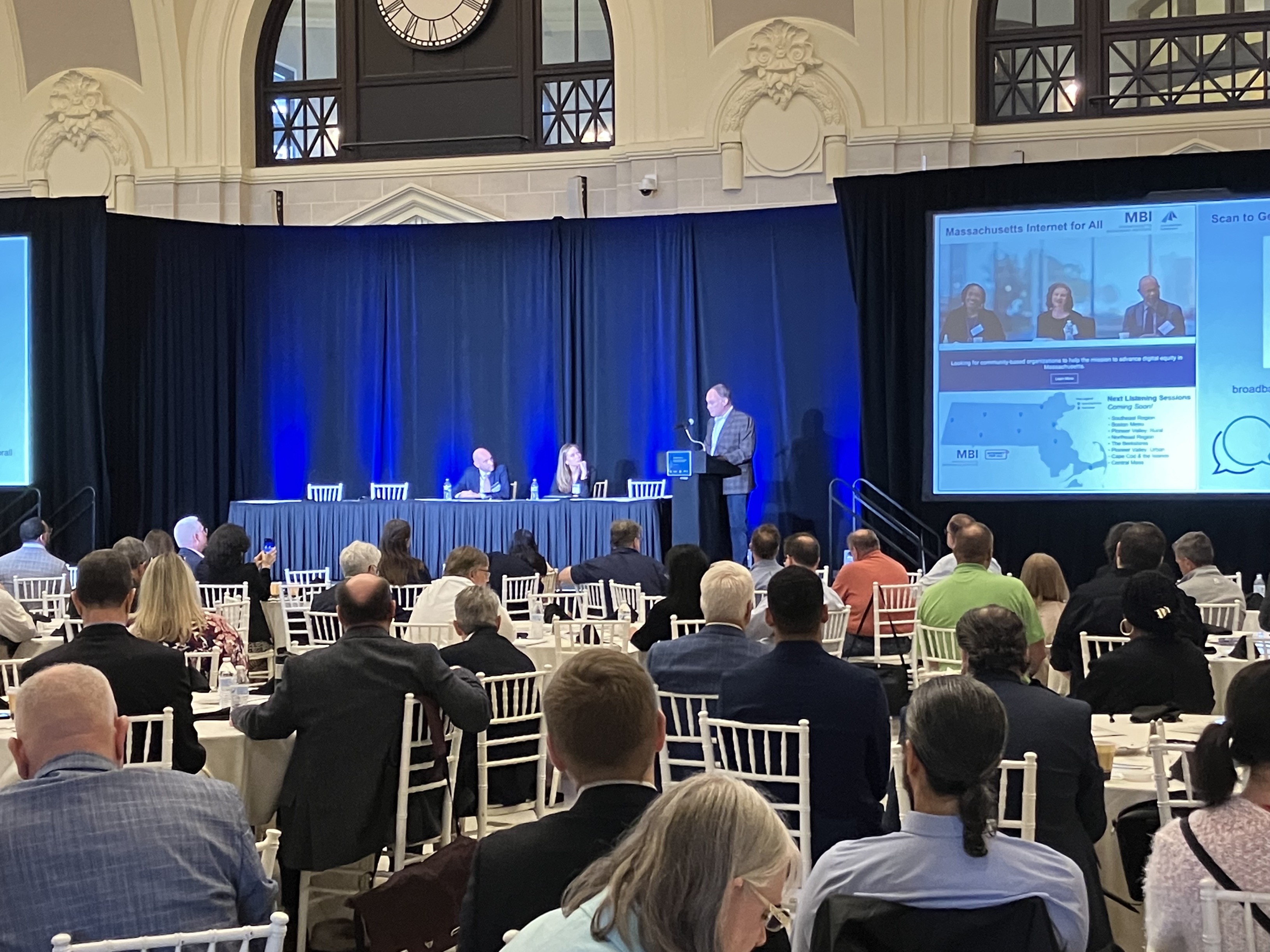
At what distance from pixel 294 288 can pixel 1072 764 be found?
39.8ft

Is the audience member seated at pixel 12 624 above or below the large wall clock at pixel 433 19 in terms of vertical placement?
below

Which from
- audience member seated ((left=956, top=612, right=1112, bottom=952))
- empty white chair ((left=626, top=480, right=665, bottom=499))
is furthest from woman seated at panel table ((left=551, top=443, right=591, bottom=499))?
audience member seated ((left=956, top=612, right=1112, bottom=952))

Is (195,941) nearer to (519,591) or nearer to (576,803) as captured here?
(576,803)

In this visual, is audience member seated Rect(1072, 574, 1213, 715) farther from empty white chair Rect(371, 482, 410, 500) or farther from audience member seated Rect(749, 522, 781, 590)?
empty white chair Rect(371, 482, 410, 500)

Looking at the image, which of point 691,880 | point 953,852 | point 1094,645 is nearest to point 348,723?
point 953,852

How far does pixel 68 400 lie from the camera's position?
12.9 meters

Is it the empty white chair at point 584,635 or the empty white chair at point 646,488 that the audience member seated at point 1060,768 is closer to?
the empty white chair at point 584,635

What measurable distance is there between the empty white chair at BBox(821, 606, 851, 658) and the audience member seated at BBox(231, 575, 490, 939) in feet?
8.87

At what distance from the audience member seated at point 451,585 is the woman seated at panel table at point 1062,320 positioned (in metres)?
6.19

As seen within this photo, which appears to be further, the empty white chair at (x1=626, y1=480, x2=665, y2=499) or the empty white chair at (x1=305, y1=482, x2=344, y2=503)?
the empty white chair at (x1=305, y1=482, x2=344, y2=503)

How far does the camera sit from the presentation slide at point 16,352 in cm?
1280

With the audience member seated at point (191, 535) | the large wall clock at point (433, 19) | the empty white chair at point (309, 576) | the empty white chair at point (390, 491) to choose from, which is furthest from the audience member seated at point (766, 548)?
the large wall clock at point (433, 19)

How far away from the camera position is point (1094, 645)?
597cm

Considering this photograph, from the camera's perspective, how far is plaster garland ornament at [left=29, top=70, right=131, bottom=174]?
14234 millimetres
